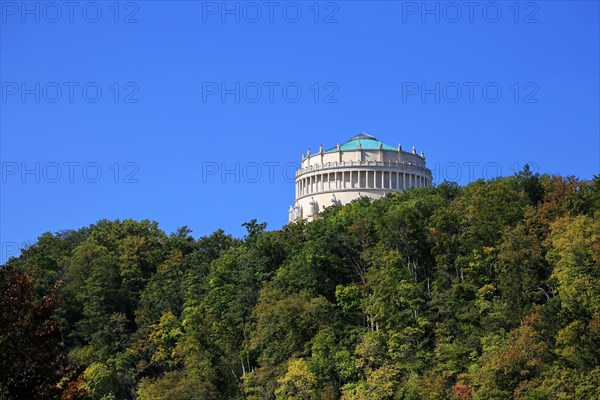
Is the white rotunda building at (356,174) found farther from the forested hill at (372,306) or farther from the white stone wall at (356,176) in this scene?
the forested hill at (372,306)

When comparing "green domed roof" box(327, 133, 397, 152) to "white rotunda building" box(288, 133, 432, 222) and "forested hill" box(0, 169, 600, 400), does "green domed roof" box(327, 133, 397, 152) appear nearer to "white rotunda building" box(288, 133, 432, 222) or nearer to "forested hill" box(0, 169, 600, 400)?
"white rotunda building" box(288, 133, 432, 222)

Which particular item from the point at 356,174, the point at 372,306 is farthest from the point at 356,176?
the point at 372,306

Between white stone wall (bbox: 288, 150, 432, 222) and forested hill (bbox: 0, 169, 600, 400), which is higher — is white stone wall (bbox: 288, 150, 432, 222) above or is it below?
above

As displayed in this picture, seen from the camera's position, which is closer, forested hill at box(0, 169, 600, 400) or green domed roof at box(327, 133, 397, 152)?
forested hill at box(0, 169, 600, 400)

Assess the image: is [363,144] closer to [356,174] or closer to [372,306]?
[356,174]

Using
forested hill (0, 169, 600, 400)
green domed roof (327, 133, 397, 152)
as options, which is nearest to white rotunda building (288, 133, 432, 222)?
green domed roof (327, 133, 397, 152)

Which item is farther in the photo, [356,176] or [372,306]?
[356,176]

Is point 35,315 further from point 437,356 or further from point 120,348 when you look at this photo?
point 120,348
